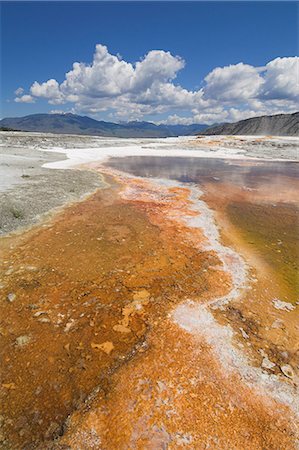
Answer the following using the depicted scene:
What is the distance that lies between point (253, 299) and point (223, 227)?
183 inches

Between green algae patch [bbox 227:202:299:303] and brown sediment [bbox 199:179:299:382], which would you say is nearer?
brown sediment [bbox 199:179:299:382]

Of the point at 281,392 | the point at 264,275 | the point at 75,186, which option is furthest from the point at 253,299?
the point at 75,186

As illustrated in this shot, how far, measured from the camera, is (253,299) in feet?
20.6

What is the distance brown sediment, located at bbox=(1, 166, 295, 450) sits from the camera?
3.55 meters

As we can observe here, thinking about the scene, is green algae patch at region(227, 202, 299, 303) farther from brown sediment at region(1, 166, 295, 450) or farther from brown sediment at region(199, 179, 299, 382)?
brown sediment at region(1, 166, 295, 450)

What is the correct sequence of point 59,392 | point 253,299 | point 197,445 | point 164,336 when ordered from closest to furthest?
point 197,445 → point 59,392 → point 164,336 → point 253,299

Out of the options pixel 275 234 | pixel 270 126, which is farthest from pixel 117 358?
pixel 270 126

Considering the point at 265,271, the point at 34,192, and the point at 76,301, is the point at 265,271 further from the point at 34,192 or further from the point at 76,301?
the point at 34,192

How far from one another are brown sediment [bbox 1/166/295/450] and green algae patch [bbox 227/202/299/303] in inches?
62.9

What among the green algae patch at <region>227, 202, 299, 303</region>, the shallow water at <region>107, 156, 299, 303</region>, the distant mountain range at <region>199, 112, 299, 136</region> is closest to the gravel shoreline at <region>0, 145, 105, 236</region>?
the shallow water at <region>107, 156, 299, 303</region>

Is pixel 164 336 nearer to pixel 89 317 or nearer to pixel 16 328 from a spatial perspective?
pixel 89 317

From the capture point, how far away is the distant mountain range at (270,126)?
10910 cm

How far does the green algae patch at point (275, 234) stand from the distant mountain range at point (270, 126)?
106639 mm

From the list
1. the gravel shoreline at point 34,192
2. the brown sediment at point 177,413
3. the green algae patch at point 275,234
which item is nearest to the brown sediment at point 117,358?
the brown sediment at point 177,413
